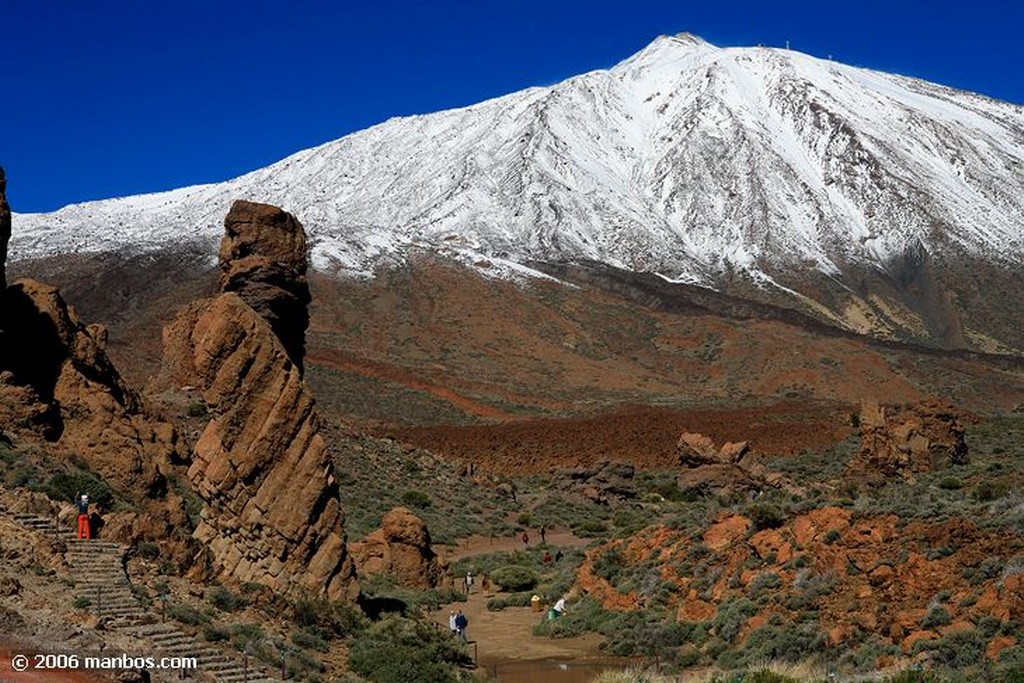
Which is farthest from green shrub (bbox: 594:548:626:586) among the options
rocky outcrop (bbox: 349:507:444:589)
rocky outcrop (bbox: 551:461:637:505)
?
rocky outcrop (bbox: 551:461:637:505)

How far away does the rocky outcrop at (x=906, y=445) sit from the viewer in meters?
40.1

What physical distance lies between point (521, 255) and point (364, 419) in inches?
2576

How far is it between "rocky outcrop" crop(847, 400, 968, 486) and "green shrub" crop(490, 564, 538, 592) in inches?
545

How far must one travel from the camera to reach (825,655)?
18.0 metres

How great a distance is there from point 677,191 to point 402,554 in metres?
140

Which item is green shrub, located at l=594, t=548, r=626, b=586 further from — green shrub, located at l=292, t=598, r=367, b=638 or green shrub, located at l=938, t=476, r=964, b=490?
green shrub, located at l=938, t=476, r=964, b=490

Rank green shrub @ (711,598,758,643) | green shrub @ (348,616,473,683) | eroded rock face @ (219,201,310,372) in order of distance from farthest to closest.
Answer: eroded rock face @ (219,201,310,372), green shrub @ (711,598,758,643), green shrub @ (348,616,473,683)

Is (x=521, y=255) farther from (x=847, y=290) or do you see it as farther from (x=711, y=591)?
(x=711, y=591)

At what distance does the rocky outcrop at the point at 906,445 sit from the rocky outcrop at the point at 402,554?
52.8 feet

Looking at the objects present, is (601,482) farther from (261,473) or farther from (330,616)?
(330,616)

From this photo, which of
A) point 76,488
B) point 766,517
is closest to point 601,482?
point 766,517

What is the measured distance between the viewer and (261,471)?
723 inches

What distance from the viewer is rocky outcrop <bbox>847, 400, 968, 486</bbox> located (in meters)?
40.1

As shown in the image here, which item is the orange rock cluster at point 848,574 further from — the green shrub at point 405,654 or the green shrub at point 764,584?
the green shrub at point 405,654
